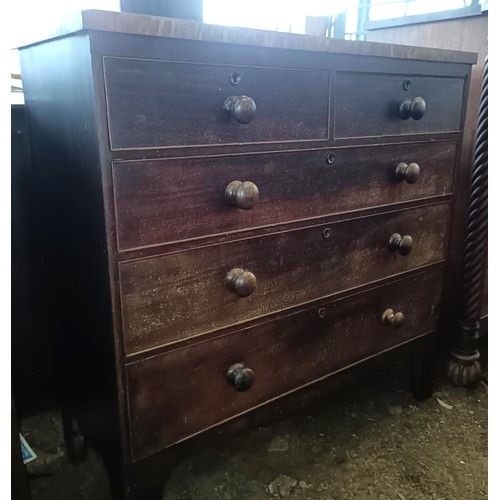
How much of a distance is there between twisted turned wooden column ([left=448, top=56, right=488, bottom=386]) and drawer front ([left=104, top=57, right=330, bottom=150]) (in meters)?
0.64

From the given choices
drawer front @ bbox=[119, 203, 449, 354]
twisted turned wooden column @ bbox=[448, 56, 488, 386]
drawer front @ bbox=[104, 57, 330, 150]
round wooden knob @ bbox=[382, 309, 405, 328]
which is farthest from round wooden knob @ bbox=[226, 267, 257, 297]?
twisted turned wooden column @ bbox=[448, 56, 488, 386]

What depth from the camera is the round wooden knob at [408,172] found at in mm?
1112

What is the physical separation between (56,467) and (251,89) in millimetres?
987

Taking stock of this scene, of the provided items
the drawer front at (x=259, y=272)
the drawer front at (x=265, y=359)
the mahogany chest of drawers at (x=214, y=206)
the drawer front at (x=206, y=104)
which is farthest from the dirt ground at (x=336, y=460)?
the drawer front at (x=206, y=104)

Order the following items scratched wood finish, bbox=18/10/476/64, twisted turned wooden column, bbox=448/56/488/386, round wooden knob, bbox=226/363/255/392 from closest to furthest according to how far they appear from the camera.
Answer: scratched wood finish, bbox=18/10/476/64
round wooden knob, bbox=226/363/255/392
twisted turned wooden column, bbox=448/56/488/386

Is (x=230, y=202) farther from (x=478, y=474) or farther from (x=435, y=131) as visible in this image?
(x=478, y=474)

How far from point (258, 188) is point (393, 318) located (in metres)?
0.53

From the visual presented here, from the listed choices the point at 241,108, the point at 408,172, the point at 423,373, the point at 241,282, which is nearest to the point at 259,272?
the point at 241,282

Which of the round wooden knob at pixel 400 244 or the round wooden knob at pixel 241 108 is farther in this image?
the round wooden knob at pixel 400 244

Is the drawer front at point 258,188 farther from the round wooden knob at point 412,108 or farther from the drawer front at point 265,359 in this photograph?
the drawer front at point 265,359

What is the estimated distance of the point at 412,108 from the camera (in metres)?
1.07

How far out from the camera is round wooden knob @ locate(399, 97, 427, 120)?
106 centimetres

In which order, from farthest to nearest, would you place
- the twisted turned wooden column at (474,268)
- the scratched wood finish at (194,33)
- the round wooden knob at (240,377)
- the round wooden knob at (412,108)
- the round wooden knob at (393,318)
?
the twisted turned wooden column at (474,268), the round wooden knob at (393,318), the round wooden knob at (412,108), the round wooden knob at (240,377), the scratched wood finish at (194,33)

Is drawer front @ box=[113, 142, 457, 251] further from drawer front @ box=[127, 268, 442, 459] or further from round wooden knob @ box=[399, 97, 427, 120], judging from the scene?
drawer front @ box=[127, 268, 442, 459]
